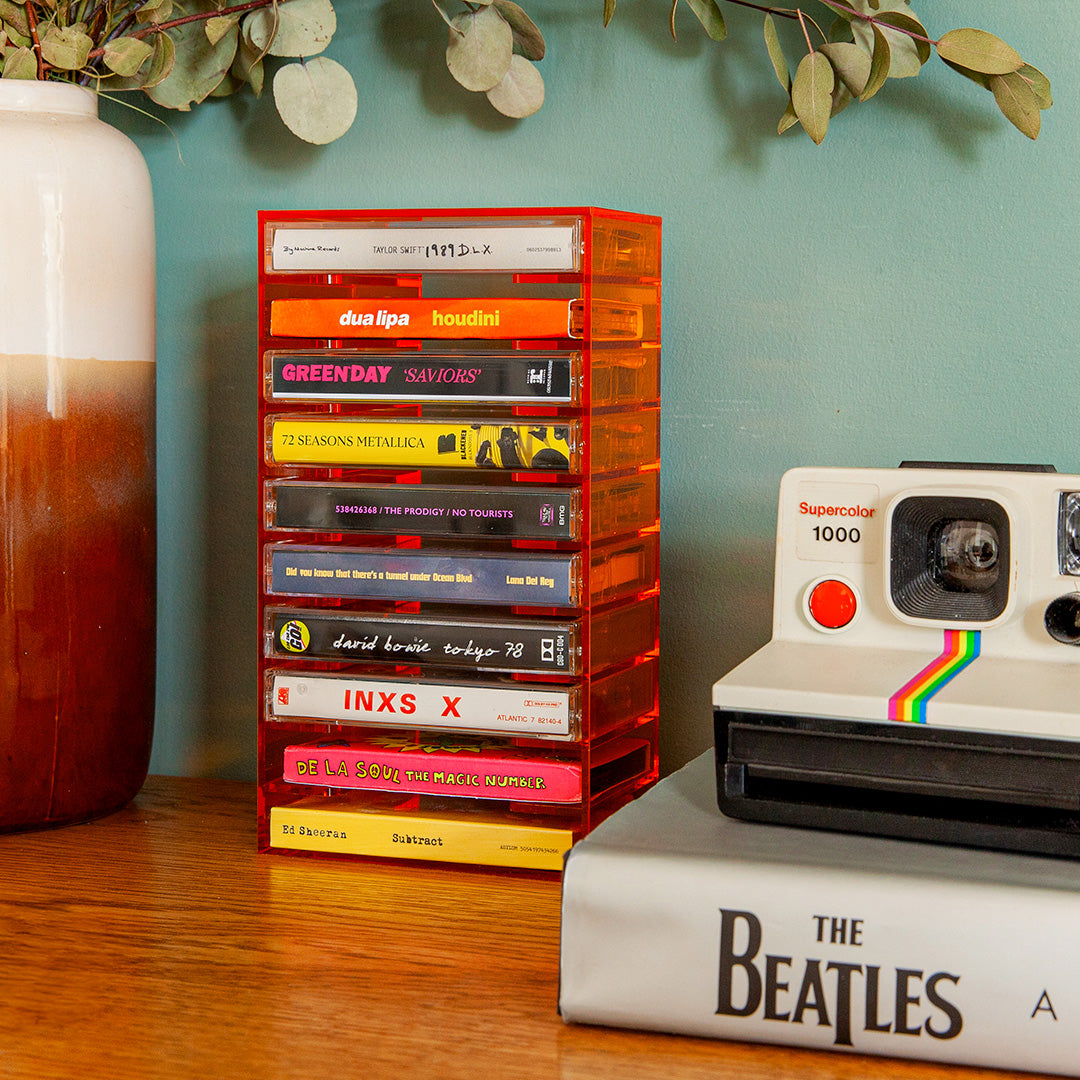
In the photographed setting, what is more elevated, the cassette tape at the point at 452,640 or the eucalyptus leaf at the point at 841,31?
the eucalyptus leaf at the point at 841,31

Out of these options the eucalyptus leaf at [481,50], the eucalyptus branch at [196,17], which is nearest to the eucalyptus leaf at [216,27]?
the eucalyptus branch at [196,17]

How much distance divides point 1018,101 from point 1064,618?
1.67 ft

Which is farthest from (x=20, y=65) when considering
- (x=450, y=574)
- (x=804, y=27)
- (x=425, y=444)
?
(x=804, y=27)

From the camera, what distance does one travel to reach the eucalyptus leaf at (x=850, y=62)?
125cm

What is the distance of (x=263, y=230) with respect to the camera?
126 cm

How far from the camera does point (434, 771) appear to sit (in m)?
1.22

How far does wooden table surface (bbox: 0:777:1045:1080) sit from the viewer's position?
2.79 feet

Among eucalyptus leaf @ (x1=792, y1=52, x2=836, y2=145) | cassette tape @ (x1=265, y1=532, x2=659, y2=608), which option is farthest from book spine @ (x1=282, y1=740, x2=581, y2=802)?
eucalyptus leaf @ (x1=792, y1=52, x2=836, y2=145)

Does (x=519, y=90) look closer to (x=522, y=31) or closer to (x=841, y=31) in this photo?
(x=522, y=31)

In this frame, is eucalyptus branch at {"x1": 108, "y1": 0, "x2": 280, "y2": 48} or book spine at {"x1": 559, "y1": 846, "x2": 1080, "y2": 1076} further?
eucalyptus branch at {"x1": 108, "y1": 0, "x2": 280, "y2": 48}

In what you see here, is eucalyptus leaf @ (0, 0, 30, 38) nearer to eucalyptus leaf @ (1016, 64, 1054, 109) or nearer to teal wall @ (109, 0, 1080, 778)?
teal wall @ (109, 0, 1080, 778)

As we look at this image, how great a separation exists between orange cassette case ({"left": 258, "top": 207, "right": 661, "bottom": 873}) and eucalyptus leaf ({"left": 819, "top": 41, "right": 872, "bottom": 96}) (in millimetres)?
235

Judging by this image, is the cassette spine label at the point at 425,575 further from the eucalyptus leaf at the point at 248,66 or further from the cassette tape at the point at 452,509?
the eucalyptus leaf at the point at 248,66

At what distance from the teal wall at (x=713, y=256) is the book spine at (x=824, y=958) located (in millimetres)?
547
